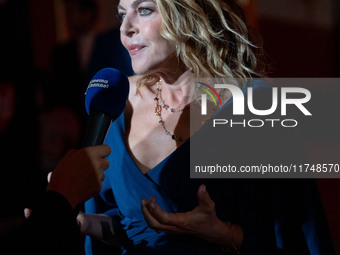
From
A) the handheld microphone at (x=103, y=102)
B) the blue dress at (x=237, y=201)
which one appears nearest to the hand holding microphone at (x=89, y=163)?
the handheld microphone at (x=103, y=102)

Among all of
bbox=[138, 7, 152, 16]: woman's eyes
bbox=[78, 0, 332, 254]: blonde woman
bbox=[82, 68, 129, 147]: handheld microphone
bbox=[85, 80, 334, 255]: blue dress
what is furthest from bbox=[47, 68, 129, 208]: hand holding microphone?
bbox=[138, 7, 152, 16]: woman's eyes

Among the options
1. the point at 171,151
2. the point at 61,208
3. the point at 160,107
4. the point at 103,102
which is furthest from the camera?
the point at 160,107

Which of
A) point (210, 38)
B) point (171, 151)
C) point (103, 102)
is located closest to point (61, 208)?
point (103, 102)

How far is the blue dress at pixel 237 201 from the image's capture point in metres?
1.11

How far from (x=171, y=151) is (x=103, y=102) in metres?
0.35

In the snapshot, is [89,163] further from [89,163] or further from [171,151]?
[171,151]

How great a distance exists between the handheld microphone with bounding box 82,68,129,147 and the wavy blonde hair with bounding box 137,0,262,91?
28 centimetres

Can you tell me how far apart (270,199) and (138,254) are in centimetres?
37

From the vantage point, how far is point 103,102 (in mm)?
968

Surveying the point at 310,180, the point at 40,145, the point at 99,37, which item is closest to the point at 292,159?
the point at 310,180

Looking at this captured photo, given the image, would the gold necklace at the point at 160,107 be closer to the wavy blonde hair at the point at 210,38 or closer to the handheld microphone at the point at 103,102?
the wavy blonde hair at the point at 210,38

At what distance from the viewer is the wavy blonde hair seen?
1297mm

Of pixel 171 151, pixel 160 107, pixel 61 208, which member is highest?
pixel 160 107

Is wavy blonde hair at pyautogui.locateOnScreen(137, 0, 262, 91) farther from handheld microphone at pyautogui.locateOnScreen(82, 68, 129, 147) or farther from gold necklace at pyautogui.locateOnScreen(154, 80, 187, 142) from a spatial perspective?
handheld microphone at pyautogui.locateOnScreen(82, 68, 129, 147)
